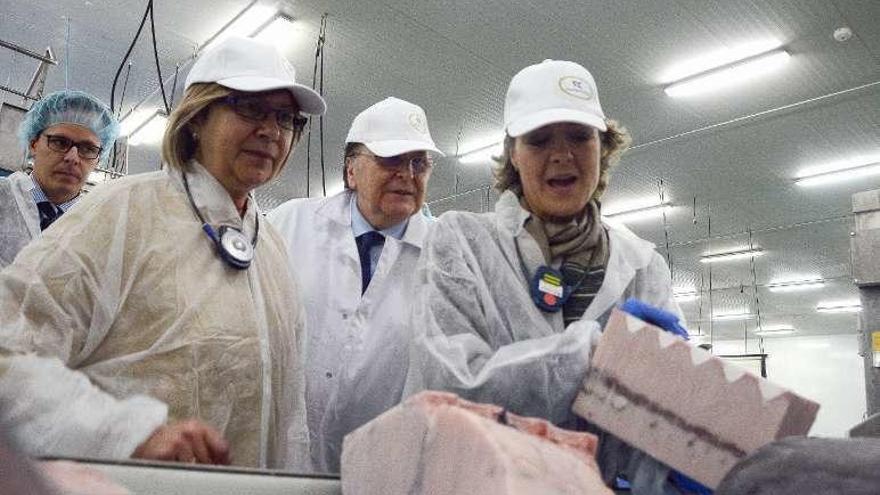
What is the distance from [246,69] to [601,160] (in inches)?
25.0

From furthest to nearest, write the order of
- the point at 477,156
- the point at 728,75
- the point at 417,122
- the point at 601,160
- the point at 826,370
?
1. the point at 826,370
2. the point at 477,156
3. the point at 728,75
4. the point at 417,122
5. the point at 601,160

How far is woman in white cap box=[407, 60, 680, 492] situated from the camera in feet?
2.53

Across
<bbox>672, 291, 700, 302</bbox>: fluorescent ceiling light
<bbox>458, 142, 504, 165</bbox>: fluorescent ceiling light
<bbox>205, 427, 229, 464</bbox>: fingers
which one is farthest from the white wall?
<bbox>205, 427, 229, 464</bbox>: fingers

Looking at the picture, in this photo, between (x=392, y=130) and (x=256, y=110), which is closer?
(x=256, y=110)

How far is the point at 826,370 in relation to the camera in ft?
39.4

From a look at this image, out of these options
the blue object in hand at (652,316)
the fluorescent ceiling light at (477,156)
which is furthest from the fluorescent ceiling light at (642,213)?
the blue object in hand at (652,316)

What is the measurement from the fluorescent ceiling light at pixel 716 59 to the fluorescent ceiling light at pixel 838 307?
300 inches

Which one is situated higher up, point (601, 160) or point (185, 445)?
point (601, 160)

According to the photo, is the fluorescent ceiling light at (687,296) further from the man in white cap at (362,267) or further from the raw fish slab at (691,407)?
the raw fish slab at (691,407)

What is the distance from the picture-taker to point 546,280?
972mm

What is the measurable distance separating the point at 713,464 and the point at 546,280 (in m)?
0.37

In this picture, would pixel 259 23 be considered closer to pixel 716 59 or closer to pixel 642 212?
pixel 716 59

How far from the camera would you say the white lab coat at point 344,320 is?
1.46m

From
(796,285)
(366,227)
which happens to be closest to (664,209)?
(796,285)
